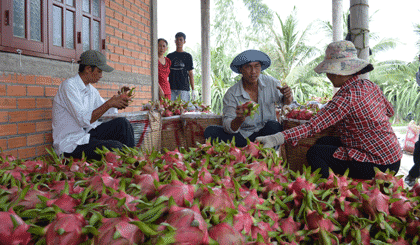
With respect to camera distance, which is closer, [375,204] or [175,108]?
[375,204]

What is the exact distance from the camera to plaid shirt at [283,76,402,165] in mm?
2000

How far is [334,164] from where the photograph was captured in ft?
7.18

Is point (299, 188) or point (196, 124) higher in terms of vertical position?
point (196, 124)

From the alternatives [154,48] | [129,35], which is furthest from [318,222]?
[154,48]

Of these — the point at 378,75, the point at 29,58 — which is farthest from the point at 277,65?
the point at 29,58

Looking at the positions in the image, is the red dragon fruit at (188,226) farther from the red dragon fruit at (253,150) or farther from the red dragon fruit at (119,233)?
the red dragon fruit at (253,150)

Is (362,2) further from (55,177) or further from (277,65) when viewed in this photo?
(277,65)

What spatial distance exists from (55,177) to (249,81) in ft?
7.68

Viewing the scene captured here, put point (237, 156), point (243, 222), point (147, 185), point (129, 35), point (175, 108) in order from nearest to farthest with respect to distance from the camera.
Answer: point (243, 222), point (147, 185), point (237, 156), point (175, 108), point (129, 35)

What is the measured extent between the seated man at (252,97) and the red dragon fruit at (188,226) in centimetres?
219

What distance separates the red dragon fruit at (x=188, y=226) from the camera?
0.48 metres

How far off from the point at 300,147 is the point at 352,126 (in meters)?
0.48

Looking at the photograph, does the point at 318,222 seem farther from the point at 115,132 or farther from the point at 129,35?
the point at 129,35

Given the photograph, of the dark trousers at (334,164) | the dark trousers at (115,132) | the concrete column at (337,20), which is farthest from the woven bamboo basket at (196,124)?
the concrete column at (337,20)
